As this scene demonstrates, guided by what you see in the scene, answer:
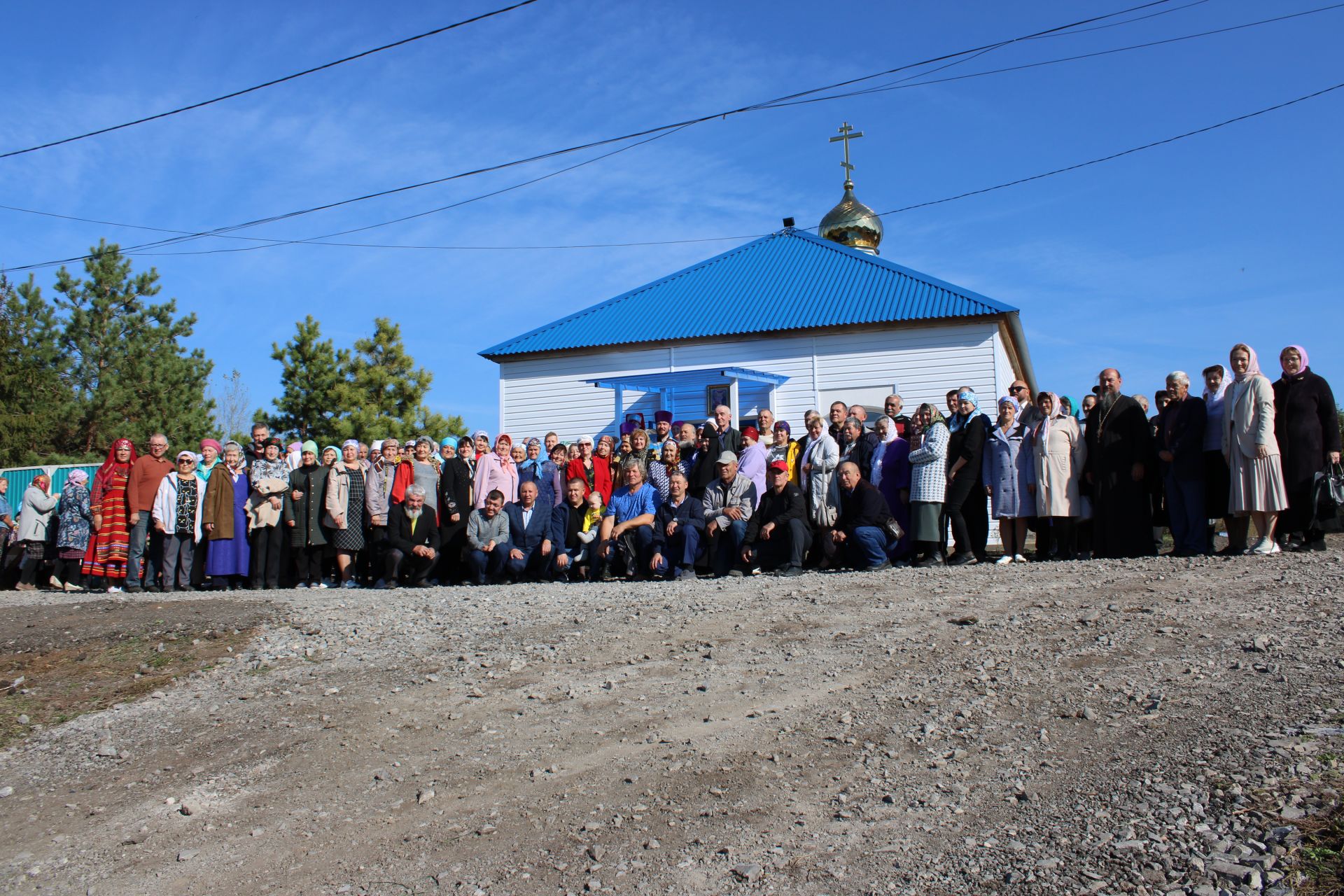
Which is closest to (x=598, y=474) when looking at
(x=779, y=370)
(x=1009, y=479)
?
(x=1009, y=479)

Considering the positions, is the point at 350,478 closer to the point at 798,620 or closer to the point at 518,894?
the point at 798,620

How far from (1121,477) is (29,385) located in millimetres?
33597

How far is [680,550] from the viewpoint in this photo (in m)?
10.6

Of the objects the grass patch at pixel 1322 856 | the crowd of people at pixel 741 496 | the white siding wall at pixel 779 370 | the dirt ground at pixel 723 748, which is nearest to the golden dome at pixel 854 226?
the white siding wall at pixel 779 370

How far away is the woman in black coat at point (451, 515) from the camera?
1155cm

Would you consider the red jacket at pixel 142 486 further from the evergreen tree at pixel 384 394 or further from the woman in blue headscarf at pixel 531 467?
the evergreen tree at pixel 384 394

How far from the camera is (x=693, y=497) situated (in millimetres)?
10953

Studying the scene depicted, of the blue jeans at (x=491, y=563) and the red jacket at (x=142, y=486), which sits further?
the red jacket at (x=142, y=486)

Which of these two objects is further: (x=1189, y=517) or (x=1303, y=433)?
(x=1189, y=517)

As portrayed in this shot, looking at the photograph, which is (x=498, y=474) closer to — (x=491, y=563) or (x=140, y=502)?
(x=491, y=563)

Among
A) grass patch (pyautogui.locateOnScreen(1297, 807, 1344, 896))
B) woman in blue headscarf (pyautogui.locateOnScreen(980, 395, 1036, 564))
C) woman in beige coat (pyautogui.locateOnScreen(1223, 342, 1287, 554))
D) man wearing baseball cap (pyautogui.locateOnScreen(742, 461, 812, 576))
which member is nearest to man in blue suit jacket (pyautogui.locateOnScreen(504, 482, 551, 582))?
man wearing baseball cap (pyautogui.locateOnScreen(742, 461, 812, 576))

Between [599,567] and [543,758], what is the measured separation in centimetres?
608

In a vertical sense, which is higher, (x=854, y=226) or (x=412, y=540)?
(x=854, y=226)

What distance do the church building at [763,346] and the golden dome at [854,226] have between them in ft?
16.3
